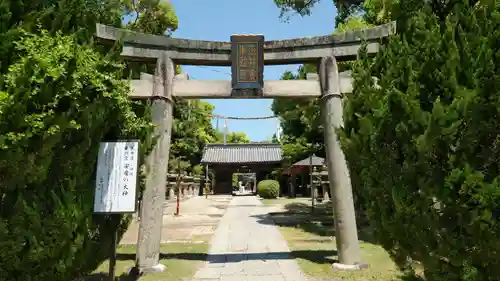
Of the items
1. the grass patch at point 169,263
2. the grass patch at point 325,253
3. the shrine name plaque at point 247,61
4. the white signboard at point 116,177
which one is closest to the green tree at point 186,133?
the grass patch at point 325,253

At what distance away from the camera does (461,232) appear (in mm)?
2850

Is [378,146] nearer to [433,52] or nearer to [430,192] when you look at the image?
[430,192]

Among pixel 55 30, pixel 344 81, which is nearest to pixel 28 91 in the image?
pixel 55 30

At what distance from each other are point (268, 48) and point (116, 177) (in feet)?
15.0

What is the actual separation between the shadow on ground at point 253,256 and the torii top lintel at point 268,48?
4.26m

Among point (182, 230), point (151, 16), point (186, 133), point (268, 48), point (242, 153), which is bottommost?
point (182, 230)

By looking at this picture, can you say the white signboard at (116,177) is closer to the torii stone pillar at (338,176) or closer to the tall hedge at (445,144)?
the tall hedge at (445,144)

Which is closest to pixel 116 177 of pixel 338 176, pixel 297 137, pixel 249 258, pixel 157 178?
pixel 157 178

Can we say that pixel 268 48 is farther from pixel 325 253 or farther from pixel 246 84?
pixel 325 253

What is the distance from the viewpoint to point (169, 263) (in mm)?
7184

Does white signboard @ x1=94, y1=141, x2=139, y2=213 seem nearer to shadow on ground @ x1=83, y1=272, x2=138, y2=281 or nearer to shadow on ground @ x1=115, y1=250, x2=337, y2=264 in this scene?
shadow on ground @ x1=83, y1=272, x2=138, y2=281

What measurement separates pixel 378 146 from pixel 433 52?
1.00 meters

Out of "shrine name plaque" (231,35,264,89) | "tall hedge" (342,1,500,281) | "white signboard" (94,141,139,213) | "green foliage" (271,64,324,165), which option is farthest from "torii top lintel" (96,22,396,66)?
"green foliage" (271,64,324,165)

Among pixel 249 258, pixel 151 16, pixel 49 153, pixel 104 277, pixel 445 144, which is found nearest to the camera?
pixel 445 144
